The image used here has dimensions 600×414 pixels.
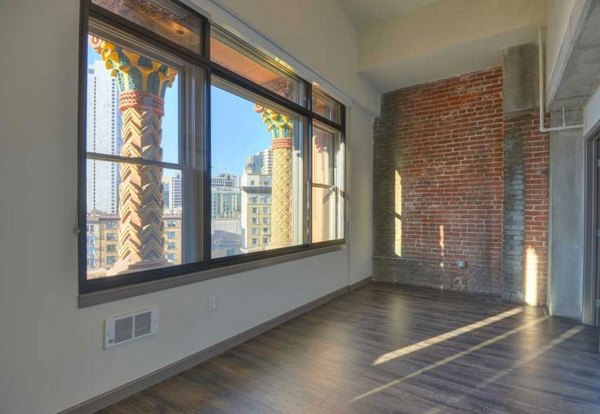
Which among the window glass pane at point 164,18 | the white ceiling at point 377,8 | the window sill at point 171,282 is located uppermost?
the white ceiling at point 377,8

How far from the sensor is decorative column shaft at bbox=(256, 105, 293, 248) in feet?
12.2

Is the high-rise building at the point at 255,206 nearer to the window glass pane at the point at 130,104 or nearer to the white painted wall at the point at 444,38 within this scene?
the window glass pane at the point at 130,104

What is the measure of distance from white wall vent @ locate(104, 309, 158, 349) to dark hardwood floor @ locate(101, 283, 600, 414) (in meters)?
0.39

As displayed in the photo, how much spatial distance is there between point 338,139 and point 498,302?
3.08m

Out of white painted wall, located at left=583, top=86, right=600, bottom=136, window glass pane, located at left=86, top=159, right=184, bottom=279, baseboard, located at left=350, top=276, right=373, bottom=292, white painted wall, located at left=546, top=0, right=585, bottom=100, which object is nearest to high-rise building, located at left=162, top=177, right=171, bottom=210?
window glass pane, located at left=86, top=159, right=184, bottom=279

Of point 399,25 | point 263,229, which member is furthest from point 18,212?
point 399,25

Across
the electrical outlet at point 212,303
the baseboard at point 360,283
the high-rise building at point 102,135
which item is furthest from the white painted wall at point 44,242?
the baseboard at point 360,283

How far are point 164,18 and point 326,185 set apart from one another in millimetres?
2820

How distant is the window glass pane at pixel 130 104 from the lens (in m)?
2.08

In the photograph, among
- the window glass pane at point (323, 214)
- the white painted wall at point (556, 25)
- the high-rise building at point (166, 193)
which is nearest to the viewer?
the white painted wall at point (556, 25)

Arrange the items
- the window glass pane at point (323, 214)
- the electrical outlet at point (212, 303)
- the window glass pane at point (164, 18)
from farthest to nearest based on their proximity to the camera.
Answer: the window glass pane at point (323, 214) → the electrical outlet at point (212, 303) → the window glass pane at point (164, 18)

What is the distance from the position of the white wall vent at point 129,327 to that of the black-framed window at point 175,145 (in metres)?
0.22

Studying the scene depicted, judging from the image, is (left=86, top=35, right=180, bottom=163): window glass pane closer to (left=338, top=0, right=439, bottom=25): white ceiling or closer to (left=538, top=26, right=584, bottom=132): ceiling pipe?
(left=338, top=0, right=439, bottom=25): white ceiling

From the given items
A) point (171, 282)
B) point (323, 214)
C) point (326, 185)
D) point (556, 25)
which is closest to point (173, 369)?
point (171, 282)
